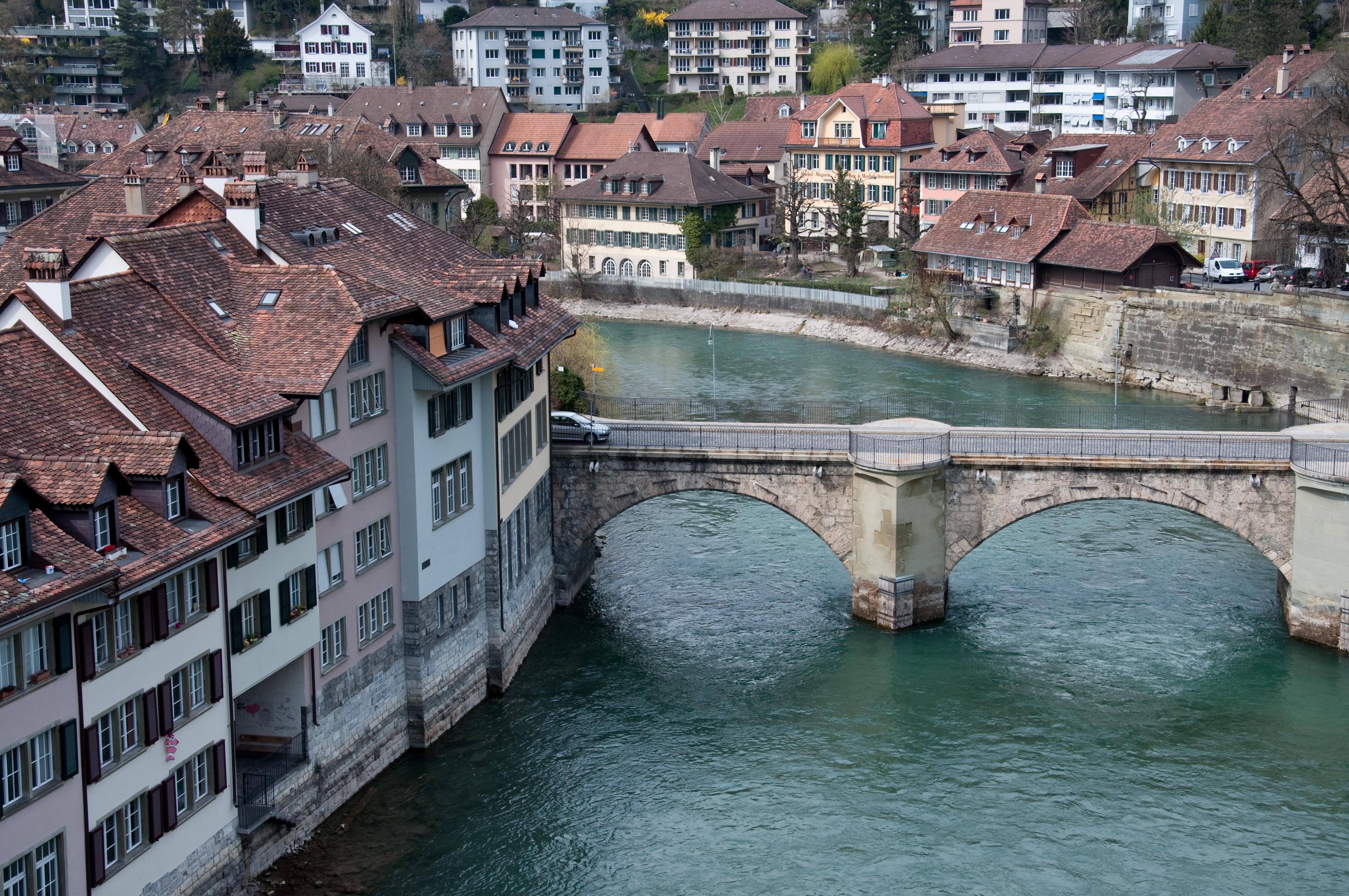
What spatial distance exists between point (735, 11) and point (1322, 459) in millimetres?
109713

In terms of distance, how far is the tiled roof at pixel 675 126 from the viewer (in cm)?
12219

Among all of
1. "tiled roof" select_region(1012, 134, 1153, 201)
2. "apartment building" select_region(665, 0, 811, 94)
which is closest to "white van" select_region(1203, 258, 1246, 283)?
"tiled roof" select_region(1012, 134, 1153, 201)

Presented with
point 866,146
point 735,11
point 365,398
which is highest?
point 735,11

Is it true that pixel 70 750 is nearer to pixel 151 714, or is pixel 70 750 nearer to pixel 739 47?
pixel 151 714

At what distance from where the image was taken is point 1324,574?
42.2m

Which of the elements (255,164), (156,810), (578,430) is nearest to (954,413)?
(578,430)

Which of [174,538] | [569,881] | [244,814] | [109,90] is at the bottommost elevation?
[569,881]

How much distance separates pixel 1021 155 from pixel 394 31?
71991 millimetres

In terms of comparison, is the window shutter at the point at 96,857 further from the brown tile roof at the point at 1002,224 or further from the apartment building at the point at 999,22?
the apartment building at the point at 999,22

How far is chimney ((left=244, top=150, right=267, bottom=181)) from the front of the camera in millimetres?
40406

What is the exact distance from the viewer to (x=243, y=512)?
26891mm

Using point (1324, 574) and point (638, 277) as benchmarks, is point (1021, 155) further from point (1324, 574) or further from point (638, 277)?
point (1324, 574)

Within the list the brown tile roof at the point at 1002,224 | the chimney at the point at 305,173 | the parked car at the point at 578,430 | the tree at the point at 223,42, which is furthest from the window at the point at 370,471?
the tree at the point at 223,42

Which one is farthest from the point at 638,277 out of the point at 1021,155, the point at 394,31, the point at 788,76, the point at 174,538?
the point at 174,538
